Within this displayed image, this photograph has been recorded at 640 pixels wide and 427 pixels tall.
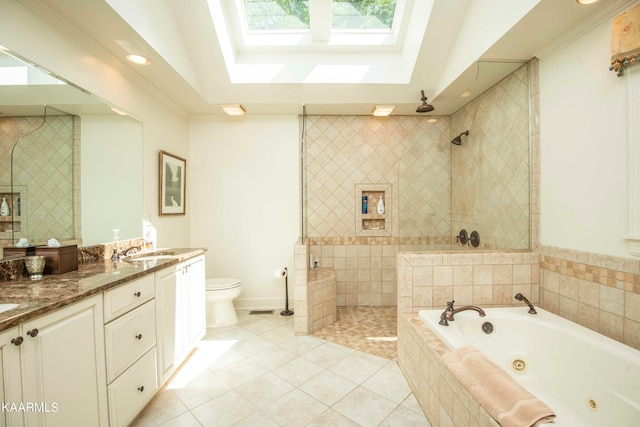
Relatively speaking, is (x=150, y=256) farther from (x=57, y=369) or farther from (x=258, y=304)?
(x=258, y=304)

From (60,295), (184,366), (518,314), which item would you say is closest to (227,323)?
(184,366)

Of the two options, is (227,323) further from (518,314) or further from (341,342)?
(518,314)

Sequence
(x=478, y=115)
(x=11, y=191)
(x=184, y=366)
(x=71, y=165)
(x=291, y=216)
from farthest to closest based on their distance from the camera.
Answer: (x=291, y=216) → (x=478, y=115) → (x=184, y=366) → (x=71, y=165) → (x=11, y=191)

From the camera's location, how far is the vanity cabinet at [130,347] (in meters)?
1.34

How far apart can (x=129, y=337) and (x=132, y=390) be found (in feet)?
0.96

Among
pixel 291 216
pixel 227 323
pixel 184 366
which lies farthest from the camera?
pixel 291 216

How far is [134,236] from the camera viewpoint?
233cm

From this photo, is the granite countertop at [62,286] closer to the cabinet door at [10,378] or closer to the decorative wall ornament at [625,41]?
the cabinet door at [10,378]

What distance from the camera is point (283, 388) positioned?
185cm

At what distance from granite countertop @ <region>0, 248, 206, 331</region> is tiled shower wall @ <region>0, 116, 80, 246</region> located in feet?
0.99

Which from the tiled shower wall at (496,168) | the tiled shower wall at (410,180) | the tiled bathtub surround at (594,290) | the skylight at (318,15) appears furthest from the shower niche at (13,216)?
the tiled bathtub surround at (594,290)

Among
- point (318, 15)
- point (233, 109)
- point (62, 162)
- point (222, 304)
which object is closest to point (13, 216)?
point (62, 162)

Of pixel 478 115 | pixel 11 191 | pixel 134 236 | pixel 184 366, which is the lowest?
pixel 184 366

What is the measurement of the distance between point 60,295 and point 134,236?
4.29 feet
